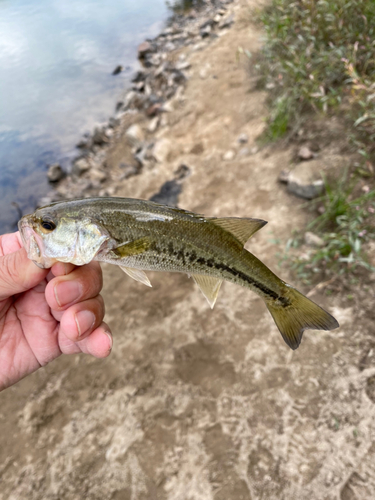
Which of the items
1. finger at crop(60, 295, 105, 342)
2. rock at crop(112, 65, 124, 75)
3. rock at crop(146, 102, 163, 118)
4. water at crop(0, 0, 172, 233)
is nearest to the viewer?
finger at crop(60, 295, 105, 342)

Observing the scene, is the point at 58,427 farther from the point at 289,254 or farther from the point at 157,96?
the point at 157,96

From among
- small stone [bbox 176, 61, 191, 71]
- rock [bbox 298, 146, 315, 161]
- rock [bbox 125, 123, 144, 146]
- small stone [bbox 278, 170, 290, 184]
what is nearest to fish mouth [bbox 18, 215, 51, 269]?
small stone [bbox 278, 170, 290, 184]

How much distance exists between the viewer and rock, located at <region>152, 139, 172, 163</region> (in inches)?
334

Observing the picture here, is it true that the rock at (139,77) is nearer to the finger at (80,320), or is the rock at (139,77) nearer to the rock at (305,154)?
the rock at (305,154)

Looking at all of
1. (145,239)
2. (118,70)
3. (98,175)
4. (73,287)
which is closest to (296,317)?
(145,239)

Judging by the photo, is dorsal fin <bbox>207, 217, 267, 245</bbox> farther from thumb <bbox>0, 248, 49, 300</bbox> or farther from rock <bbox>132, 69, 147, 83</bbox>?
rock <bbox>132, 69, 147, 83</bbox>

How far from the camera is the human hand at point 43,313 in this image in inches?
90.3

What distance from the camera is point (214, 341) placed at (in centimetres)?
432

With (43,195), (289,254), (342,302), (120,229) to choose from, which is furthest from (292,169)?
(43,195)

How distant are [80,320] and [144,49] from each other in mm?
18617

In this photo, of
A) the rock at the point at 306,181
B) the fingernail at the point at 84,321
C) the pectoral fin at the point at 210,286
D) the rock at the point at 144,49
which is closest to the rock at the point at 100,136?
the rock at the point at 144,49

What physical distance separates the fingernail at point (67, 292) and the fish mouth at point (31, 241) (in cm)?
23

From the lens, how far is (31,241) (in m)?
2.16

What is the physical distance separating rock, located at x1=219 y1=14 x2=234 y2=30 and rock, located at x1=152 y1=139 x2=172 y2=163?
9.08 meters
